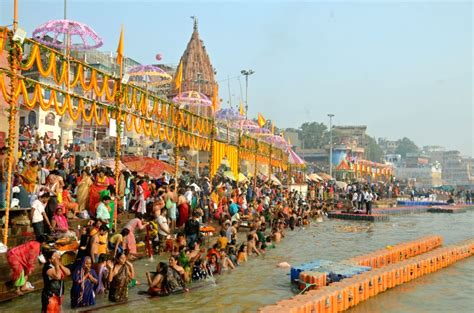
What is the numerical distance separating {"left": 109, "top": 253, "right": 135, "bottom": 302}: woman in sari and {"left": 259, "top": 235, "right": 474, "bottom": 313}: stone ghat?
2842mm

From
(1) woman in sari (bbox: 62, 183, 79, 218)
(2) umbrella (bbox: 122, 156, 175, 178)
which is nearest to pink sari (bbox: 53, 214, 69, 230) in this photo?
(1) woman in sari (bbox: 62, 183, 79, 218)

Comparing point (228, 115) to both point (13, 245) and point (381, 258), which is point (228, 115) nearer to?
point (381, 258)

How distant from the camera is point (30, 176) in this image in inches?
496

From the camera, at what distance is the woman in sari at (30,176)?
12.5m

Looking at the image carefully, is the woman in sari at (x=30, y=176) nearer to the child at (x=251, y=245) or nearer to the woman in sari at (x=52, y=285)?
the woman in sari at (x=52, y=285)

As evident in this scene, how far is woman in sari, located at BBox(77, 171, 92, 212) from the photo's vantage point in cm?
1387

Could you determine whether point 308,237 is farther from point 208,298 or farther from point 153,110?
point 208,298

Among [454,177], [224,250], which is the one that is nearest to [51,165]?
[224,250]

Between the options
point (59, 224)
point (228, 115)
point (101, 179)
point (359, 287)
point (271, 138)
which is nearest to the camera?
Result: point (359, 287)

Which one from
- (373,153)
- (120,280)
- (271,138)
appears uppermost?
(373,153)

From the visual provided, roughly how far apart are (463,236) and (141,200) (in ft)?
54.5

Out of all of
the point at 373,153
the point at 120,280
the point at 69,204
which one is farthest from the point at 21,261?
the point at 373,153

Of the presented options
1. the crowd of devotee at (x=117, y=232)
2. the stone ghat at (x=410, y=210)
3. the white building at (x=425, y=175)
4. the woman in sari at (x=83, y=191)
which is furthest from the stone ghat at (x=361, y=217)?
the white building at (x=425, y=175)

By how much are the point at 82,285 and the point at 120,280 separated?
0.80 metres
